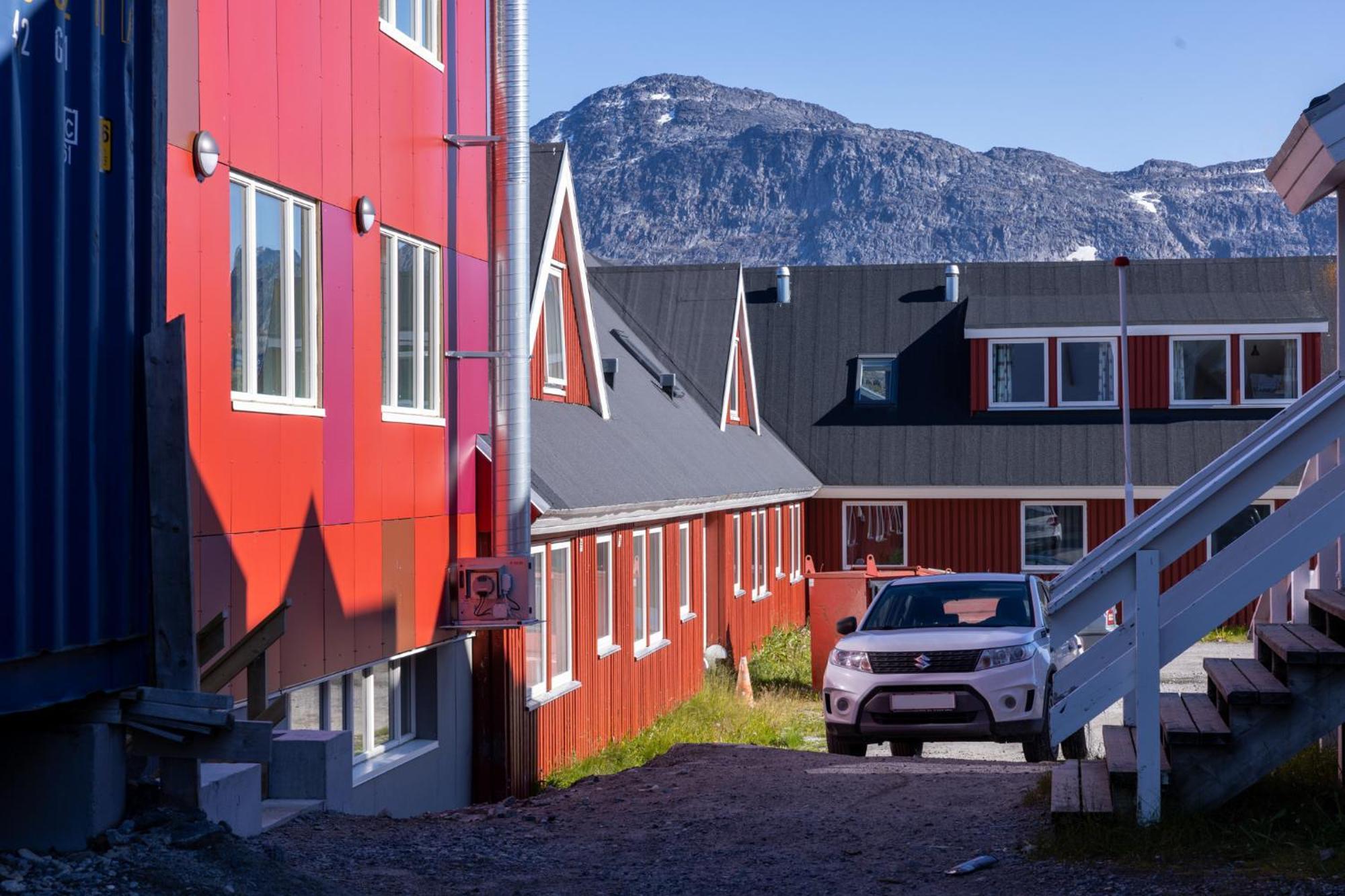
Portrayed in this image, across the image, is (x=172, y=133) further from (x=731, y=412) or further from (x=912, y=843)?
(x=731, y=412)

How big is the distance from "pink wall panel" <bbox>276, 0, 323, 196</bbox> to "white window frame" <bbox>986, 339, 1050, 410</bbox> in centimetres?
2352

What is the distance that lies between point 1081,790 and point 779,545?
22.1 meters

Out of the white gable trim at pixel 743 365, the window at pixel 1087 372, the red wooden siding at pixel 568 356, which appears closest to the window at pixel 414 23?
the red wooden siding at pixel 568 356

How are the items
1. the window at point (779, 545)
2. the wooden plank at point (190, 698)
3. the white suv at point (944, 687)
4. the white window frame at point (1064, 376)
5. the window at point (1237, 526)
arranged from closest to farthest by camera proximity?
the wooden plank at point (190, 698)
the white suv at point (944, 687)
the window at point (779, 545)
the window at point (1237, 526)
the white window frame at point (1064, 376)

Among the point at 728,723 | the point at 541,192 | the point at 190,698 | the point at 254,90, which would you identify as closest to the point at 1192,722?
the point at 190,698

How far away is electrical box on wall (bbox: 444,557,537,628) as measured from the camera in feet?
42.6

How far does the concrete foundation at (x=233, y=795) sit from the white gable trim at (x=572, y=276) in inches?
347

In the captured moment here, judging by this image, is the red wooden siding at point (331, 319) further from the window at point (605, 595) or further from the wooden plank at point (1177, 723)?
the wooden plank at point (1177, 723)

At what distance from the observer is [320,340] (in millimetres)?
10758

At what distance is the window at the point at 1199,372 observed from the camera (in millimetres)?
32125


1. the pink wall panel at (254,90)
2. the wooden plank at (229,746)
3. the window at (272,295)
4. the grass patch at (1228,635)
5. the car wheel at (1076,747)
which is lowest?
the grass patch at (1228,635)

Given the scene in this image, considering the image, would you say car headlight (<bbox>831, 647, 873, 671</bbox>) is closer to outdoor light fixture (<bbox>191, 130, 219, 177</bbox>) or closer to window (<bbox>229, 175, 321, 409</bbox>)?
window (<bbox>229, 175, 321, 409</bbox>)

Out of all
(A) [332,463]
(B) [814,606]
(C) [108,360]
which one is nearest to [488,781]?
(A) [332,463]

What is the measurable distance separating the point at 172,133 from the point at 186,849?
13.4ft
